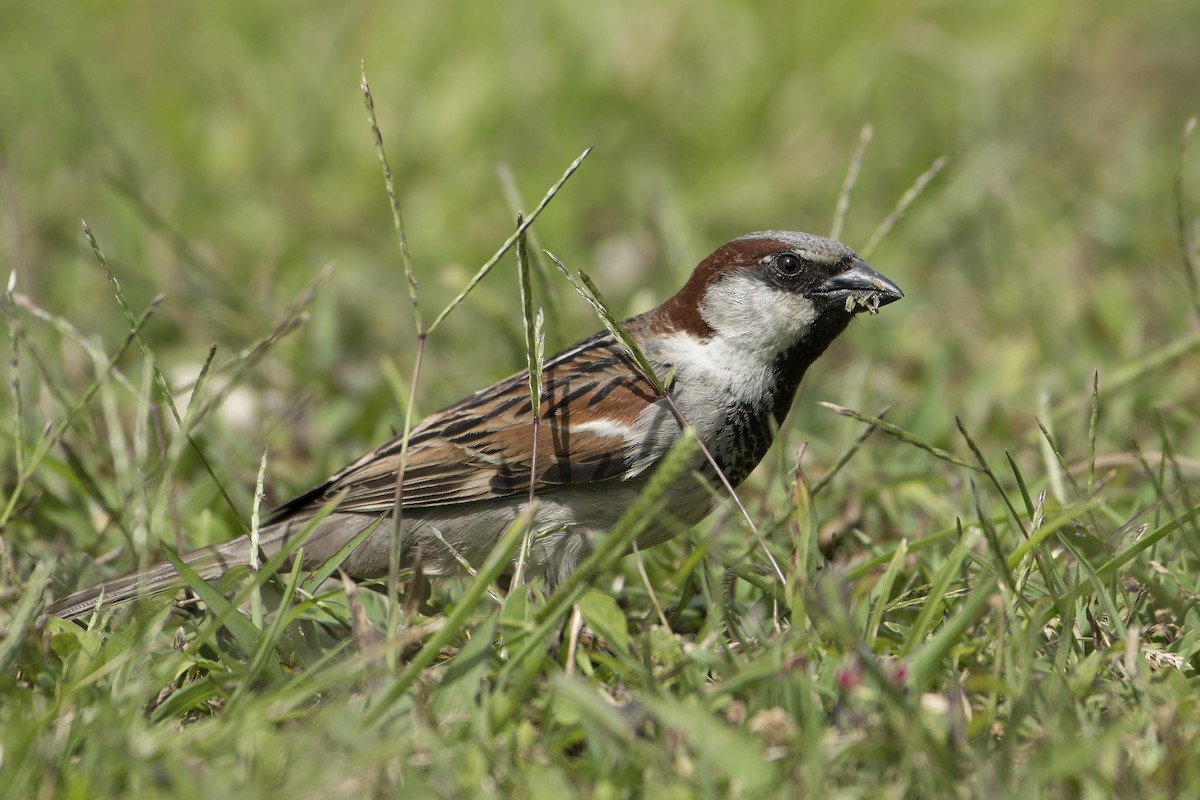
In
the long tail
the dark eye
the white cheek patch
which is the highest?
the dark eye

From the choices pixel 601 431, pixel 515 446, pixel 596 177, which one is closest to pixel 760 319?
pixel 601 431

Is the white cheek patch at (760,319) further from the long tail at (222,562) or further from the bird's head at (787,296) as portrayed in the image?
the long tail at (222,562)

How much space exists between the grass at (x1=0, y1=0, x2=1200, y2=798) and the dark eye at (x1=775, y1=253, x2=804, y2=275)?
0.20m

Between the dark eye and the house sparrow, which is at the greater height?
the dark eye

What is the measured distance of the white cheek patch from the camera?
3467 millimetres

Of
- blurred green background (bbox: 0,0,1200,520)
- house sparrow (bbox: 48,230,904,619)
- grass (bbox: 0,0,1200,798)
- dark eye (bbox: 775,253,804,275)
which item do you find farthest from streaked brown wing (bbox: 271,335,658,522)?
blurred green background (bbox: 0,0,1200,520)

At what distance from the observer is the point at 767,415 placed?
3443 mm

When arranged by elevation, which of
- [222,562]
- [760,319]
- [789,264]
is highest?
[789,264]

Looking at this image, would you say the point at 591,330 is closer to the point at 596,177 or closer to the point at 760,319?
the point at 596,177

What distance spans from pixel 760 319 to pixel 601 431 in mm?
519

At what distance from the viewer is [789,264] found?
3504mm

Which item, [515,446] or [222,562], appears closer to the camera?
[222,562]

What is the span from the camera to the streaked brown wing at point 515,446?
3340mm

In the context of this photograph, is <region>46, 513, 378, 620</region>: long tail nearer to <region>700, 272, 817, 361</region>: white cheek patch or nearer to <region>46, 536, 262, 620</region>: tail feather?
<region>46, 536, 262, 620</region>: tail feather
